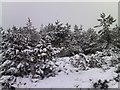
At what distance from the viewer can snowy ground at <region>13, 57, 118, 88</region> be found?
9828 mm

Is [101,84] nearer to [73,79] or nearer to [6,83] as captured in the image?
[73,79]

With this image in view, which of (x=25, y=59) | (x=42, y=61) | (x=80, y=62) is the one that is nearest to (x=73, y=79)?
(x=80, y=62)

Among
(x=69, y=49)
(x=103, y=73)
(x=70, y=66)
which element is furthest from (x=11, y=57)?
(x=69, y=49)

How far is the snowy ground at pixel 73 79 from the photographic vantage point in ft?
32.2

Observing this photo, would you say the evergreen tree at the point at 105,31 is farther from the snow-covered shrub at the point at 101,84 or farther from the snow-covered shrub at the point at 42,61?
the snow-covered shrub at the point at 101,84

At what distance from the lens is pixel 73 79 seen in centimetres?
1059

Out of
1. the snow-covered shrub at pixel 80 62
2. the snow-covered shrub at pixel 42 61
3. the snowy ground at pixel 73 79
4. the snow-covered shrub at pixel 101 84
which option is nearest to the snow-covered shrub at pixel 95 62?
the snow-covered shrub at pixel 80 62

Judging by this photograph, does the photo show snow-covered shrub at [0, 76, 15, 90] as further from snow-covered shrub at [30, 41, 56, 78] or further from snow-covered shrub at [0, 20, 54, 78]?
snow-covered shrub at [30, 41, 56, 78]

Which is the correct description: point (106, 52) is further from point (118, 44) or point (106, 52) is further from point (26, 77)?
point (26, 77)

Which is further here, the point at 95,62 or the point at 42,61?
the point at 95,62

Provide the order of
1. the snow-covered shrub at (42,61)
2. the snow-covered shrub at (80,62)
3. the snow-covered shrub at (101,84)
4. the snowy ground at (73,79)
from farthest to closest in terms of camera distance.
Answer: the snow-covered shrub at (80,62) < the snow-covered shrub at (42,61) < the snowy ground at (73,79) < the snow-covered shrub at (101,84)

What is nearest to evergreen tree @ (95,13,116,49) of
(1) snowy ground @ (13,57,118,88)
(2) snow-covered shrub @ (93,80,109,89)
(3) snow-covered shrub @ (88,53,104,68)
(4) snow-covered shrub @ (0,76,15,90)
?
(3) snow-covered shrub @ (88,53,104,68)

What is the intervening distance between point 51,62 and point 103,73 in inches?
112

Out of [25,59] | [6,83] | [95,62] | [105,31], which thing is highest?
[105,31]
